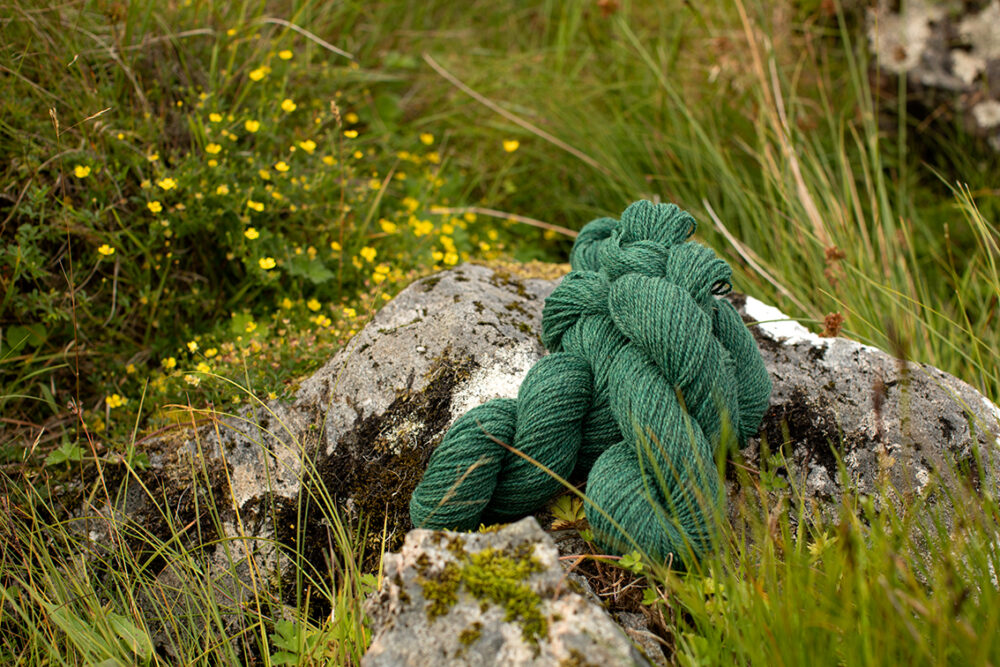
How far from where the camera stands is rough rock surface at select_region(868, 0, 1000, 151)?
3760mm

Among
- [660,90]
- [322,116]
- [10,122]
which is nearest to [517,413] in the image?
[322,116]

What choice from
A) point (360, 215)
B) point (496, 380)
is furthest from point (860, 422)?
point (360, 215)

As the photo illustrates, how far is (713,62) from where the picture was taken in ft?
12.6

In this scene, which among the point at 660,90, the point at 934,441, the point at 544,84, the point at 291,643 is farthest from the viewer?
the point at 544,84

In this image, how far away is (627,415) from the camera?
5.52 feet

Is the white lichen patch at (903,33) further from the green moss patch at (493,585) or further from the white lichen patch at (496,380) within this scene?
the green moss patch at (493,585)

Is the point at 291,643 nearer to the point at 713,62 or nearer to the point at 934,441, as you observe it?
the point at 934,441

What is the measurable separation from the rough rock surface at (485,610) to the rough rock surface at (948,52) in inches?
135

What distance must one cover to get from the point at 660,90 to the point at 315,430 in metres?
2.49

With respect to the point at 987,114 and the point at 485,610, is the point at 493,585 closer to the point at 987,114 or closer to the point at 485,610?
the point at 485,610

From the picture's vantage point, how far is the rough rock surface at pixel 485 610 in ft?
4.25

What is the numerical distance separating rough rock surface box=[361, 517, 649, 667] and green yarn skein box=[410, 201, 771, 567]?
7.8 inches

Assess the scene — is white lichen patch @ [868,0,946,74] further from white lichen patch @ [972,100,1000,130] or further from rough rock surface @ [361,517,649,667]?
rough rock surface @ [361,517,649,667]

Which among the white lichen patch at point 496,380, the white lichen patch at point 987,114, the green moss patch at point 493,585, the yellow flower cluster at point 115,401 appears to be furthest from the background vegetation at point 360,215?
the white lichen patch at point 496,380
